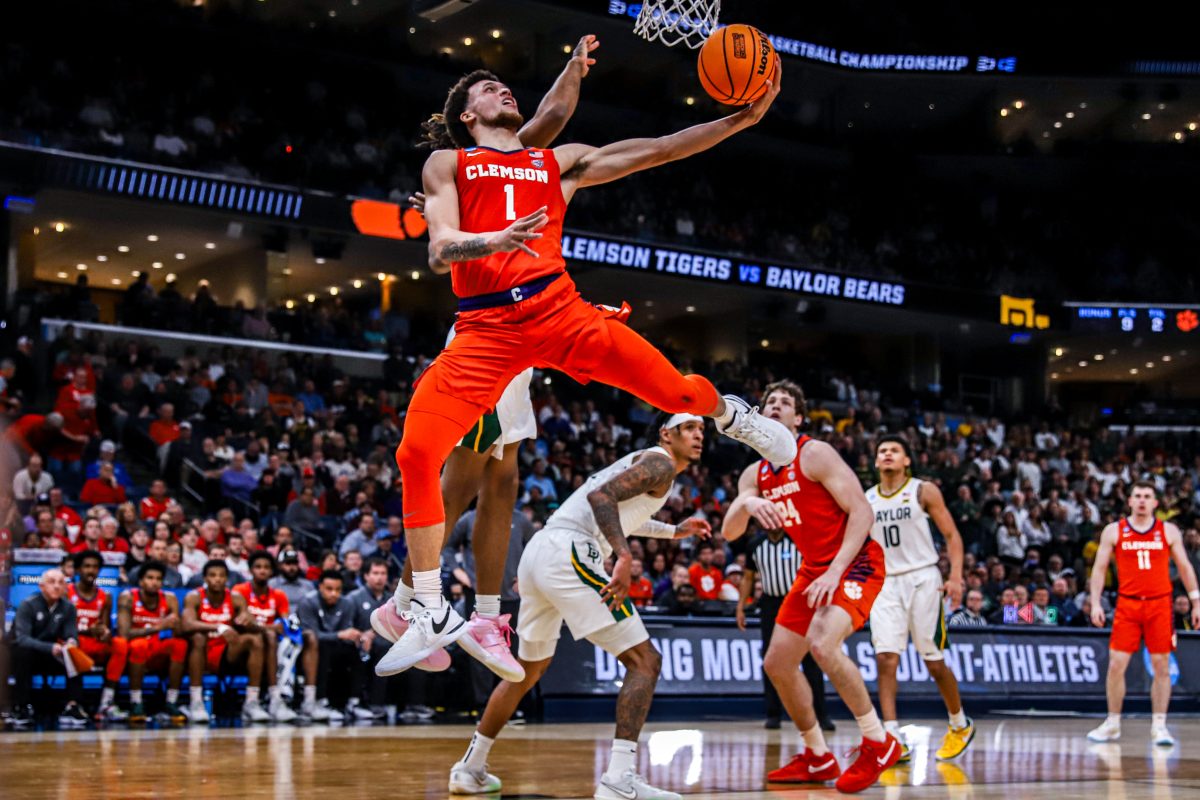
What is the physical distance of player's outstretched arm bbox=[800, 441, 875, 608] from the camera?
24.5 feet

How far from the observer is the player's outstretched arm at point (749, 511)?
7785 mm

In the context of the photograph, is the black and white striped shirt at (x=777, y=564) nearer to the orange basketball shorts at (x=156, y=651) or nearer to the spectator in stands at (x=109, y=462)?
the orange basketball shorts at (x=156, y=651)

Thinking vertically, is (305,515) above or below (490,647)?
above

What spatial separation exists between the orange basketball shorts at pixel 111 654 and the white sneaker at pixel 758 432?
25.1 feet

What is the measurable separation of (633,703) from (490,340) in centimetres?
209

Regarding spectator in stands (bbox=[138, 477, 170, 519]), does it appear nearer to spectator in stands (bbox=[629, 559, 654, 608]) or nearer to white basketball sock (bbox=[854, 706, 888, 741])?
spectator in stands (bbox=[629, 559, 654, 608])

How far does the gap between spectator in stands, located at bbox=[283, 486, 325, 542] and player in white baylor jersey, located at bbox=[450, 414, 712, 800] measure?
9343 millimetres

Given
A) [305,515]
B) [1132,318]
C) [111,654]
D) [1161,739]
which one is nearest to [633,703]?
[1161,739]

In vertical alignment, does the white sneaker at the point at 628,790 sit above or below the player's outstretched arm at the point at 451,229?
below

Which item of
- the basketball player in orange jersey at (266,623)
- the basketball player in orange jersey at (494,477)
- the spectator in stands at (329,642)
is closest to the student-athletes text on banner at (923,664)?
the spectator in stands at (329,642)

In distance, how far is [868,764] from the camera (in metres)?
7.25

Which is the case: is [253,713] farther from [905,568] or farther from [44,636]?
[905,568]

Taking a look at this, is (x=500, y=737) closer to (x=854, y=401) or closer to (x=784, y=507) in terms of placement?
(x=784, y=507)

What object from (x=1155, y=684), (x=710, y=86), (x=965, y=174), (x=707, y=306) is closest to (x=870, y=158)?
(x=965, y=174)
